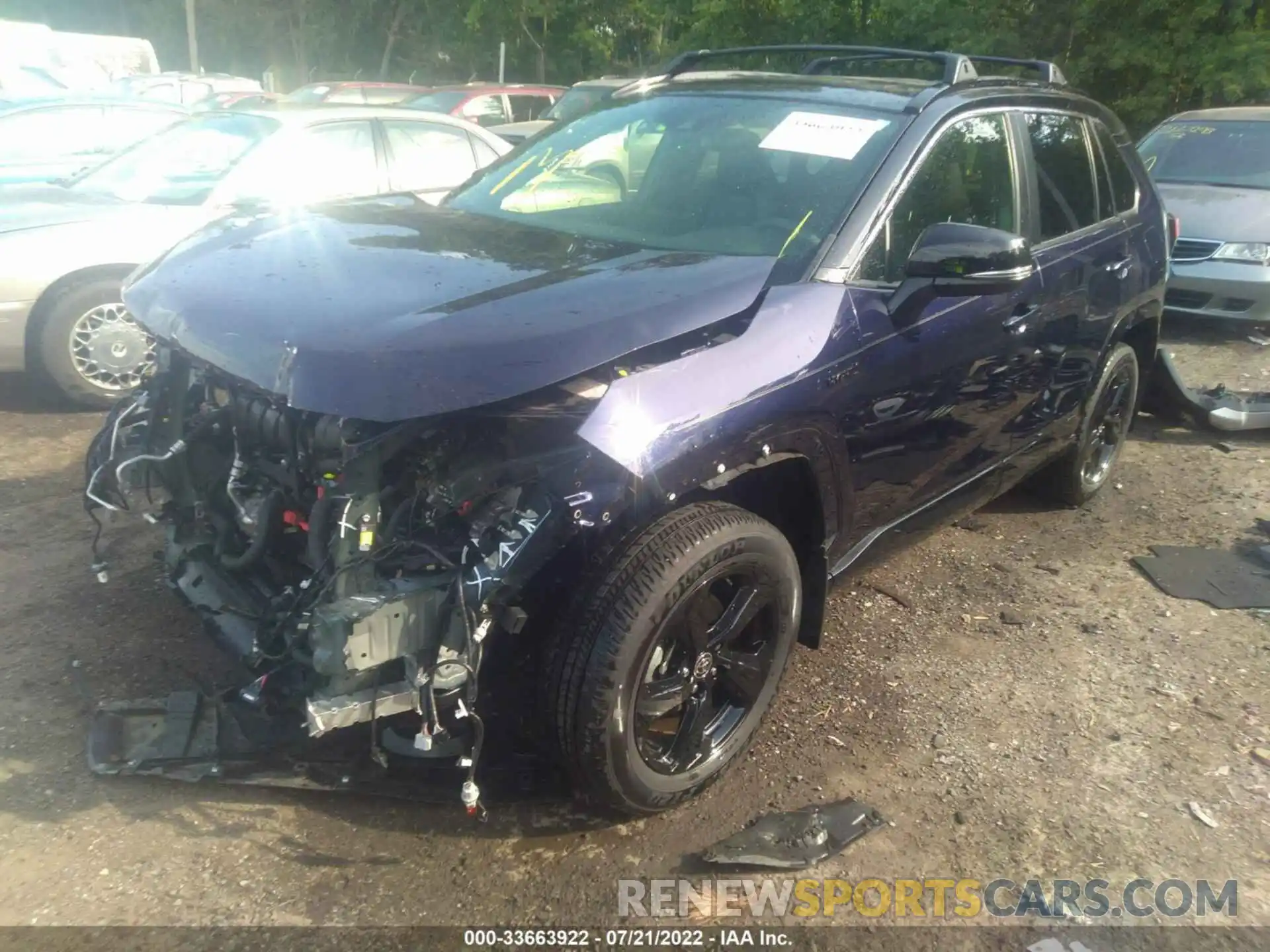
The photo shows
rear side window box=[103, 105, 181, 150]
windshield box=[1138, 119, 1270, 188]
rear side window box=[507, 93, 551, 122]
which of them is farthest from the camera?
rear side window box=[507, 93, 551, 122]

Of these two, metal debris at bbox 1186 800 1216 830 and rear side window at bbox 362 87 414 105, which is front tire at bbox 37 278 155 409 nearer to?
metal debris at bbox 1186 800 1216 830

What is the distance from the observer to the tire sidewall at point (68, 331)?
5.47m

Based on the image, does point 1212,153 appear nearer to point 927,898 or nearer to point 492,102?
point 927,898

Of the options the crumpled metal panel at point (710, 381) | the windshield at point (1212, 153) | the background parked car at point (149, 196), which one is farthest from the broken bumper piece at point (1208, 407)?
the background parked car at point (149, 196)

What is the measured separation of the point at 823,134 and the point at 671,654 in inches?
71.1

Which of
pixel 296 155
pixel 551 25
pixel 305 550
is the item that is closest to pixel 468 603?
pixel 305 550

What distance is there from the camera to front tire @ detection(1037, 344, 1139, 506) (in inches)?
185

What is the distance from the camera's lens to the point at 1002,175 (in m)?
3.73

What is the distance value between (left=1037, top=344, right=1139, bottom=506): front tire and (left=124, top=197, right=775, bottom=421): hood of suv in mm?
2529

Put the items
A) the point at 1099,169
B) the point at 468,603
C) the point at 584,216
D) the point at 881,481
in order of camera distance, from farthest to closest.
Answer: the point at 1099,169 < the point at 584,216 < the point at 881,481 < the point at 468,603

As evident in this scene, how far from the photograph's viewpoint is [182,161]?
21.2 feet

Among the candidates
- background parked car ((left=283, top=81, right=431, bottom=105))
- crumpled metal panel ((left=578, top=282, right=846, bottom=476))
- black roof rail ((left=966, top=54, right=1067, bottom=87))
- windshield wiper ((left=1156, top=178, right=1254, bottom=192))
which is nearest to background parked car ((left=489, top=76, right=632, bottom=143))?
background parked car ((left=283, top=81, right=431, bottom=105))

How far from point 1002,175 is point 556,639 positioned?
8.13 ft

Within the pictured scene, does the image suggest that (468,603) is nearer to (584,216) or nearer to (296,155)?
(584,216)
